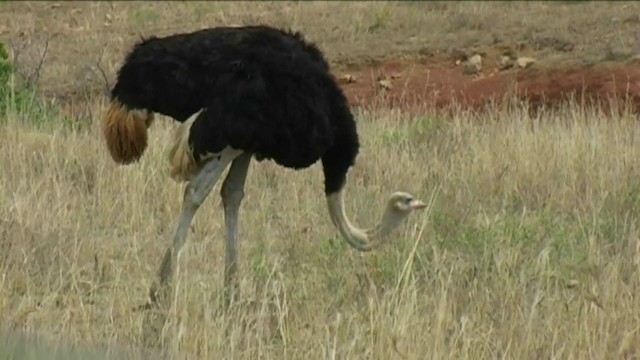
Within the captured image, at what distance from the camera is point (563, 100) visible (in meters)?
14.0

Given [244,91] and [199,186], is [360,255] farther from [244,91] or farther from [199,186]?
[244,91]

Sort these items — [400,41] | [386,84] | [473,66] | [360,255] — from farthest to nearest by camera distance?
1. [400,41]
2. [473,66]
3. [386,84]
4. [360,255]

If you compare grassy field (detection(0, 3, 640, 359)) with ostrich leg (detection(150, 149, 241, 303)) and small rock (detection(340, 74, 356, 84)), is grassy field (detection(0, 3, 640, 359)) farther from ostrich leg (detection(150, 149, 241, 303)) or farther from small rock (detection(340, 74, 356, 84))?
small rock (detection(340, 74, 356, 84))

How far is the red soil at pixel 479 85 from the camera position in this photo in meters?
14.3

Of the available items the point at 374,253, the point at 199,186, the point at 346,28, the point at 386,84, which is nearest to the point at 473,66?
the point at 386,84

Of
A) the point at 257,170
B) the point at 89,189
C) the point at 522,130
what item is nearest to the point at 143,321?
the point at 89,189

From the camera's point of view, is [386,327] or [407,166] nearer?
[386,327]

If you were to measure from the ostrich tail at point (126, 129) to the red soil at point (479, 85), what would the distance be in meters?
6.64

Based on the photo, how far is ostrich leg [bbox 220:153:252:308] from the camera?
652cm

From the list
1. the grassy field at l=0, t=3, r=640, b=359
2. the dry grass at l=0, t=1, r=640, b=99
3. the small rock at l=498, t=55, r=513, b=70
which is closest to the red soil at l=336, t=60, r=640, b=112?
the small rock at l=498, t=55, r=513, b=70

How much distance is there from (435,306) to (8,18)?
57.1 ft

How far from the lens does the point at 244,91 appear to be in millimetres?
6277

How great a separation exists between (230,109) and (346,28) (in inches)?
574

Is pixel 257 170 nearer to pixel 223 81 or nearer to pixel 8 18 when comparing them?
pixel 223 81
